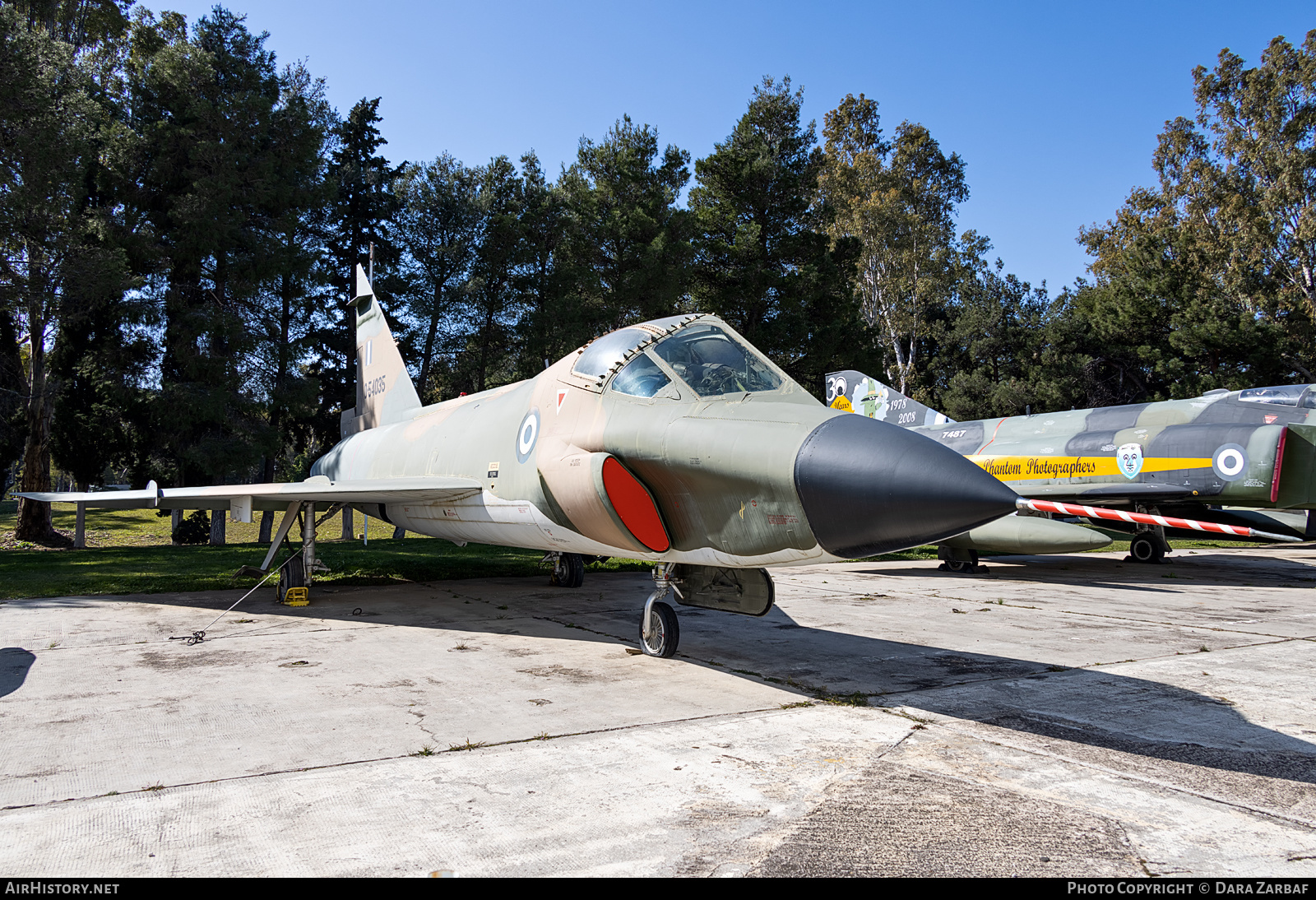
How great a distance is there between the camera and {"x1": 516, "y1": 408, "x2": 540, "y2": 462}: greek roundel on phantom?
6.55 metres

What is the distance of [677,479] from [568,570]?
605 centimetres

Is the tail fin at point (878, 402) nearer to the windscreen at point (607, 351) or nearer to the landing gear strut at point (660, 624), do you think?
the windscreen at point (607, 351)

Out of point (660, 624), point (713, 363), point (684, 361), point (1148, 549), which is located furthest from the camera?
point (1148, 549)

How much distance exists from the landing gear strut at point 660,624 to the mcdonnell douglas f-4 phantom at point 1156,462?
579 centimetres

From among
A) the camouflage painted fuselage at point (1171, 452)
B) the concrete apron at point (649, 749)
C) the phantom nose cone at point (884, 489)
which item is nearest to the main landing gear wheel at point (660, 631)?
the concrete apron at point (649, 749)

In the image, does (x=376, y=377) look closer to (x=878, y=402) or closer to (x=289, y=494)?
(x=289, y=494)

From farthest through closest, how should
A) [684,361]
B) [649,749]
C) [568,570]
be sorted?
[568,570] → [684,361] → [649,749]

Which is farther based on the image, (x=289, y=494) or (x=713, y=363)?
(x=289, y=494)

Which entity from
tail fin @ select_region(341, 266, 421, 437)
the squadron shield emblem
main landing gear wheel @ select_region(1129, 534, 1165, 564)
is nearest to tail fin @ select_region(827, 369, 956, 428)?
main landing gear wheel @ select_region(1129, 534, 1165, 564)

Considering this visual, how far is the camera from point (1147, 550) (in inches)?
589

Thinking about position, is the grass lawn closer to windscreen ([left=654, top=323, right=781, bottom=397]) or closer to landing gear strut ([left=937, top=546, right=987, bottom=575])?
landing gear strut ([left=937, top=546, right=987, bottom=575])

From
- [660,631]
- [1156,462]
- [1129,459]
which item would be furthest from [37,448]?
[1156,462]

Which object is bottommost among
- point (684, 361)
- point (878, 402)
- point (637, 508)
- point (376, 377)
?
point (637, 508)

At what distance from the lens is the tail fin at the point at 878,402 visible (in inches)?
712
